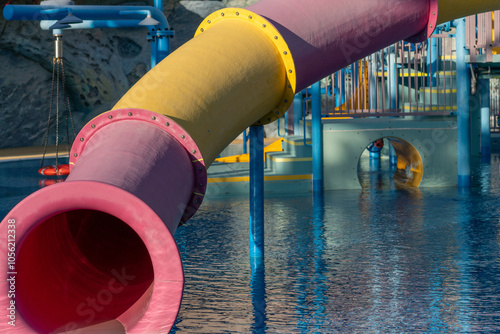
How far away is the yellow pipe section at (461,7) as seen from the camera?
6.01 m

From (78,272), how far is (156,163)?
94 cm

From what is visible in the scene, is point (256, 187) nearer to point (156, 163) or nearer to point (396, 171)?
point (156, 163)

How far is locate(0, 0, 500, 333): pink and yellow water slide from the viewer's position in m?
3.20

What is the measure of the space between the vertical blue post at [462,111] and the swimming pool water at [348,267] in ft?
2.99

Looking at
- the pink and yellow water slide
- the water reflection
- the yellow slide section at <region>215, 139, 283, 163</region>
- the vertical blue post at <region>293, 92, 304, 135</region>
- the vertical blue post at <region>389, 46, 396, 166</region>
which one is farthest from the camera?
the vertical blue post at <region>293, 92, 304, 135</region>

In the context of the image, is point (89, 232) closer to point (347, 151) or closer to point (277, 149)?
point (347, 151)

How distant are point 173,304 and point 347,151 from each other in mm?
9493

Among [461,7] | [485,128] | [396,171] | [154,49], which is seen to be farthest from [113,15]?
[485,128]

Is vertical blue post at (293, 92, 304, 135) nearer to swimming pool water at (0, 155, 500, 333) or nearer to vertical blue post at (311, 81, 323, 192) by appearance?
vertical blue post at (311, 81, 323, 192)

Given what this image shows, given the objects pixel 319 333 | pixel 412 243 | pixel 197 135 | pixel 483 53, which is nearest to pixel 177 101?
pixel 197 135

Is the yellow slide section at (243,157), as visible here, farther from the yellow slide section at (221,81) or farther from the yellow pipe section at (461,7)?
the yellow slide section at (221,81)

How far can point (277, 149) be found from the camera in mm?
14844

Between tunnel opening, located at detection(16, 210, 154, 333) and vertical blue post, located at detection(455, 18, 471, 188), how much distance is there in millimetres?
8726

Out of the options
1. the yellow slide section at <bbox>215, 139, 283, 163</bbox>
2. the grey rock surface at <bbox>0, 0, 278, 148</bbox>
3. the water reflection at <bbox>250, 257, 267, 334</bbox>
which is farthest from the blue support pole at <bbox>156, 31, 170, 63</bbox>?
the grey rock surface at <bbox>0, 0, 278, 148</bbox>
